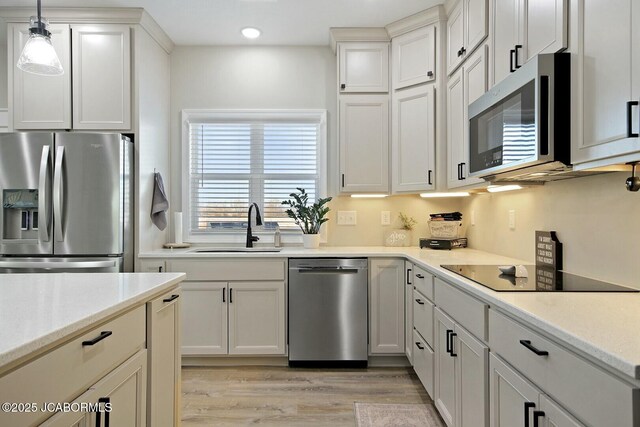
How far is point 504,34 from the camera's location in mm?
1859

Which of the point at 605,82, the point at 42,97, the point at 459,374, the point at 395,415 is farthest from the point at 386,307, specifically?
the point at 42,97

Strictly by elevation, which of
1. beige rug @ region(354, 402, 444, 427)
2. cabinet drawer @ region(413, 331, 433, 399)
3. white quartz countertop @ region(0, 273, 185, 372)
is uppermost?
white quartz countertop @ region(0, 273, 185, 372)

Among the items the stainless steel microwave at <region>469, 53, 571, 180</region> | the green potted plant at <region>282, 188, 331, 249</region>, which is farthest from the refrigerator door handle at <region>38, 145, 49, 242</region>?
the stainless steel microwave at <region>469, 53, 571, 180</region>

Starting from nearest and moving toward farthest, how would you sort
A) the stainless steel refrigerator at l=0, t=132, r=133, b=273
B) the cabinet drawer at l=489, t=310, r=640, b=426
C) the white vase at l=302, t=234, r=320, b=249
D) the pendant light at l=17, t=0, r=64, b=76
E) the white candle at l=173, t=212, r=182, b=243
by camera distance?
the cabinet drawer at l=489, t=310, r=640, b=426 < the pendant light at l=17, t=0, r=64, b=76 < the stainless steel refrigerator at l=0, t=132, r=133, b=273 < the white vase at l=302, t=234, r=320, b=249 < the white candle at l=173, t=212, r=182, b=243

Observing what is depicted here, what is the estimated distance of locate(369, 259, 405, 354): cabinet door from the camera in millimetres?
2881

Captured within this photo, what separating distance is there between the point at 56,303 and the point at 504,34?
7.21 ft

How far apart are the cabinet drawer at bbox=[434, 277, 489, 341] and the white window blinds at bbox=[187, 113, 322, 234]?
1.77 meters

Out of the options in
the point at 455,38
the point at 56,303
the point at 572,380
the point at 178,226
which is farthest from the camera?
the point at 178,226

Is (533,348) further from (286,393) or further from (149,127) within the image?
(149,127)

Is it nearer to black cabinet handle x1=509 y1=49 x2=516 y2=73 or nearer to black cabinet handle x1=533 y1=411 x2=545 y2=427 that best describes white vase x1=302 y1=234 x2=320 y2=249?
black cabinet handle x1=509 y1=49 x2=516 y2=73

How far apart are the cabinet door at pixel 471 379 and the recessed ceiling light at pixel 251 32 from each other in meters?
2.76

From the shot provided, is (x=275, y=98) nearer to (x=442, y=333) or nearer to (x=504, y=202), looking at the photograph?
(x=504, y=202)

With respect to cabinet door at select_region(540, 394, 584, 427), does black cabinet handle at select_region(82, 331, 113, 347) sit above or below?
above

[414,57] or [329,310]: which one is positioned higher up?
[414,57]
